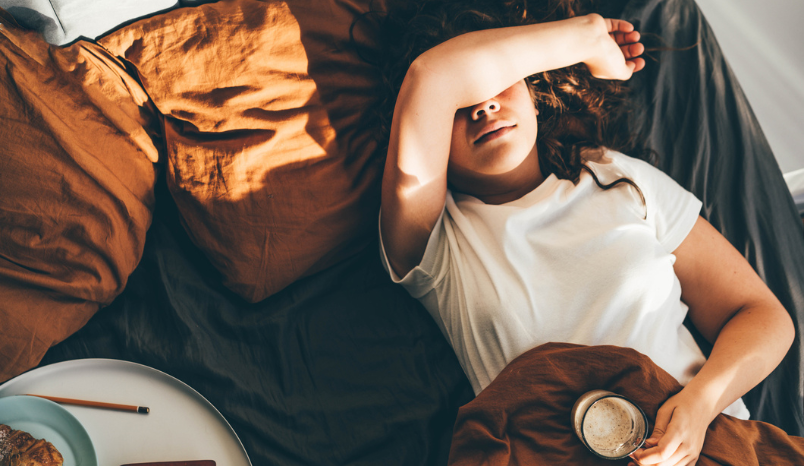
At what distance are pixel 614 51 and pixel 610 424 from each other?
808 mm

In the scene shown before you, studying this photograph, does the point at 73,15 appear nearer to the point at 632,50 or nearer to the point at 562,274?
the point at 562,274

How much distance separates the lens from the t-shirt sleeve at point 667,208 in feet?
3.14

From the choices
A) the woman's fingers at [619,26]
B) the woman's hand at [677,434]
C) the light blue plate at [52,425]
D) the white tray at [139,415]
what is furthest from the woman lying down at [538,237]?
the light blue plate at [52,425]

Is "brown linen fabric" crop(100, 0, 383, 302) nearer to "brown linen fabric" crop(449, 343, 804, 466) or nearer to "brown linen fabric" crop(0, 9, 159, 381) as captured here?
"brown linen fabric" crop(0, 9, 159, 381)

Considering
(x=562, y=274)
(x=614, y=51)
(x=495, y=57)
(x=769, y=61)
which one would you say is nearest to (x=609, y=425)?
(x=562, y=274)

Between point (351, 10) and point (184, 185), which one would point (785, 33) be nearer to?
point (351, 10)

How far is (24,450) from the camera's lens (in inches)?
24.7

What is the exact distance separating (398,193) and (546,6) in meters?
0.64

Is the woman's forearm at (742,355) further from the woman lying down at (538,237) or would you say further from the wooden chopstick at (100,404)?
the wooden chopstick at (100,404)

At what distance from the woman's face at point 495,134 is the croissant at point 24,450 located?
846 mm

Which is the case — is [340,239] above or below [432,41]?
below

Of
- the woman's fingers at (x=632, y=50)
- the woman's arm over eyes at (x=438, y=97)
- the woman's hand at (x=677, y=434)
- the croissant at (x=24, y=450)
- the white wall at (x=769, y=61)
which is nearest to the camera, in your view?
the croissant at (x=24, y=450)

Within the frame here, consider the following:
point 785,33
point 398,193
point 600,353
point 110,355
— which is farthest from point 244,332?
point 785,33

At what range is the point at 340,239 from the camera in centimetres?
97
